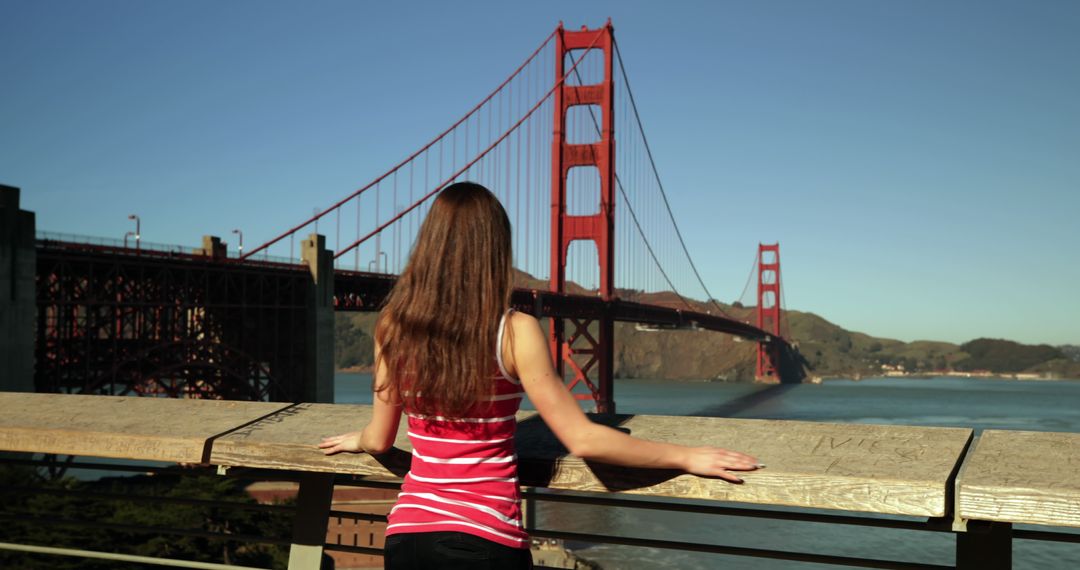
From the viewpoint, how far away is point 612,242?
40625 millimetres

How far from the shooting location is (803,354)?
411 feet

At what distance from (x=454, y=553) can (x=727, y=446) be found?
0.63 metres

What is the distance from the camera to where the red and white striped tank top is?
162 centimetres

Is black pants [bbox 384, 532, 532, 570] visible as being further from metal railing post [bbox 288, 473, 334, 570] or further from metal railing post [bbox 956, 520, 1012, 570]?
metal railing post [bbox 956, 520, 1012, 570]

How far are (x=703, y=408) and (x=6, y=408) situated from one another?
192 feet

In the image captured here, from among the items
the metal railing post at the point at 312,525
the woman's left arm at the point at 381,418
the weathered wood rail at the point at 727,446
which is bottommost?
the metal railing post at the point at 312,525

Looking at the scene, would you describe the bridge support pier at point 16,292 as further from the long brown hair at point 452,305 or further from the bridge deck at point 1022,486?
the bridge deck at point 1022,486

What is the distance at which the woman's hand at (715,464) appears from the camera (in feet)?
5.59

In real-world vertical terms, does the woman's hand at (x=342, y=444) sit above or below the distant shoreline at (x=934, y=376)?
above

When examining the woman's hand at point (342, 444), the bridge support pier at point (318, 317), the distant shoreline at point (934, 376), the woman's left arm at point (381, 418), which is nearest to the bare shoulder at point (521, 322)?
the woman's left arm at point (381, 418)

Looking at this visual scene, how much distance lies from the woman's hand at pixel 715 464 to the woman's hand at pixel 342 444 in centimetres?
69

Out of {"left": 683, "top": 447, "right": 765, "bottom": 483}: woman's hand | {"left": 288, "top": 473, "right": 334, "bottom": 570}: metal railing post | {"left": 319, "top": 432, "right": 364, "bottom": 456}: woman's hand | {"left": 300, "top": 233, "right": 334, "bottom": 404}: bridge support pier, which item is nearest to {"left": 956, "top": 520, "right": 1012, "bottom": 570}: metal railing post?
{"left": 683, "top": 447, "right": 765, "bottom": 483}: woman's hand

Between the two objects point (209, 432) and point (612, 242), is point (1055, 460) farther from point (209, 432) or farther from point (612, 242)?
point (612, 242)

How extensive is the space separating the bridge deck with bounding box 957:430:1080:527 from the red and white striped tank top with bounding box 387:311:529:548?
0.76 metres
